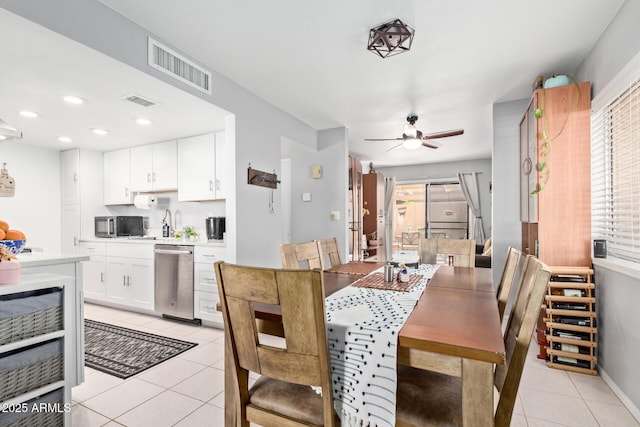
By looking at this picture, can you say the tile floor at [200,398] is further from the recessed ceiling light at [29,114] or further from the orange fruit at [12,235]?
the recessed ceiling light at [29,114]

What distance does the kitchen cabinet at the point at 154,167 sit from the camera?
13.3 feet

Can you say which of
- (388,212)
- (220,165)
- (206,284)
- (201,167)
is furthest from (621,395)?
(388,212)

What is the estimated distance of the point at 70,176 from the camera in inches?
180

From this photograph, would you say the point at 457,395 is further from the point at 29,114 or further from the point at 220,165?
the point at 29,114

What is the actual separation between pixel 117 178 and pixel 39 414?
3792 millimetres

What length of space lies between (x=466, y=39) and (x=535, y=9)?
45cm

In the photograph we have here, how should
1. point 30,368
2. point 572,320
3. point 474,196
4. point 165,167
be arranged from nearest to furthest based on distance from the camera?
point 30,368 < point 572,320 < point 165,167 < point 474,196

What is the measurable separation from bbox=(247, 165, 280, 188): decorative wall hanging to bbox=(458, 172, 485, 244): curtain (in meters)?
5.17

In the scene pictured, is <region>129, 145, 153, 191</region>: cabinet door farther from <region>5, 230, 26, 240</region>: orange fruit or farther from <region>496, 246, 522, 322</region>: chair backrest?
<region>496, 246, 522, 322</region>: chair backrest

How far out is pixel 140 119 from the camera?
3297 millimetres

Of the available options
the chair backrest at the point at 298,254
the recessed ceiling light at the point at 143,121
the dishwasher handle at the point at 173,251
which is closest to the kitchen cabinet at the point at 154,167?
the recessed ceiling light at the point at 143,121

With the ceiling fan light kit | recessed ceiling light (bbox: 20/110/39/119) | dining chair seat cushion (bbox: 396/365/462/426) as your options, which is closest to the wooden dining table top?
dining chair seat cushion (bbox: 396/365/462/426)

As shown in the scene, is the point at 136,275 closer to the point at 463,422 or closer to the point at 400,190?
the point at 463,422

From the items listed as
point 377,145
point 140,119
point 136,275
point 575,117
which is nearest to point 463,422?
point 575,117
